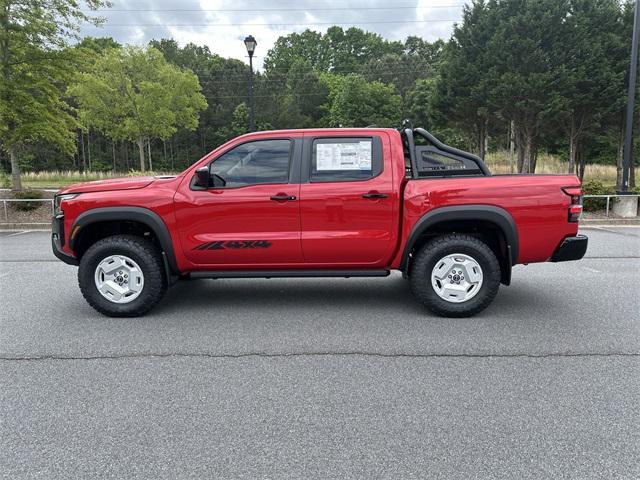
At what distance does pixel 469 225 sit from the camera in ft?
17.0

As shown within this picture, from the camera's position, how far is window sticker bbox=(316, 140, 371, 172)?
512 centimetres

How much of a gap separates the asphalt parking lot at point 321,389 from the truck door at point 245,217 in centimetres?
66

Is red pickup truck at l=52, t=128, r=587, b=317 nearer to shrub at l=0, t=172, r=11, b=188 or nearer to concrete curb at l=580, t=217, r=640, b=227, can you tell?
concrete curb at l=580, t=217, r=640, b=227

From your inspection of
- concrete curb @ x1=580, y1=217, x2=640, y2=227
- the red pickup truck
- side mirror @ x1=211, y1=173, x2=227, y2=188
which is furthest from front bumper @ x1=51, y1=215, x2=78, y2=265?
concrete curb @ x1=580, y1=217, x2=640, y2=227

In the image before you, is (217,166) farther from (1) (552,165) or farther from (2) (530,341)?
(1) (552,165)

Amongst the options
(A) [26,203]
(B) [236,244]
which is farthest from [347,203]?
(A) [26,203]

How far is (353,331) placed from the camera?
470cm

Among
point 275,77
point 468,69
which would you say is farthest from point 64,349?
point 275,77

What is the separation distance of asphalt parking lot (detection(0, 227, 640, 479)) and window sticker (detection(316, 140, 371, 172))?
1510mm

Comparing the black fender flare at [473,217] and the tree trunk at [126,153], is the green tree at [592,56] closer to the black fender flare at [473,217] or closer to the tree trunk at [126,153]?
the black fender flare at [473,217]

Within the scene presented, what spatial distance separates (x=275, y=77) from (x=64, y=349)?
76.2 metres

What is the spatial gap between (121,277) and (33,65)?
1287cm

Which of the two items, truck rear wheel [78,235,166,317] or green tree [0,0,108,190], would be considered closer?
truck rear wheel [78,235,166,317]

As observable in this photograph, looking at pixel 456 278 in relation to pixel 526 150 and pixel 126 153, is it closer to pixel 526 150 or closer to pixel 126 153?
pixel 526 150
